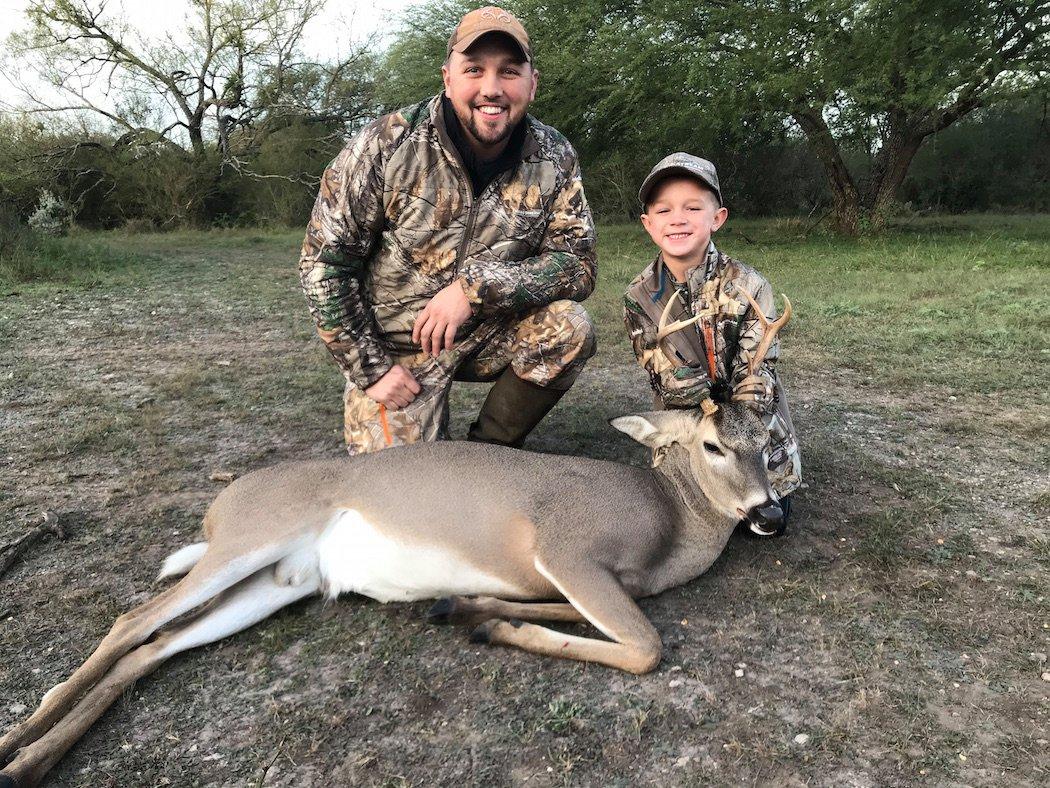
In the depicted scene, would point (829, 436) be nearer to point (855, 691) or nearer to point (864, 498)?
point (864, 498)

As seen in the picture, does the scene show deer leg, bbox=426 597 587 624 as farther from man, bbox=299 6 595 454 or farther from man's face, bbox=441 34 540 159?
man's face, bbox=441 34 540 159

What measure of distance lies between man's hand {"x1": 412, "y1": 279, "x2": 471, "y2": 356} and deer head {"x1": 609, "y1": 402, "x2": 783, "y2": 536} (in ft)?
3.20

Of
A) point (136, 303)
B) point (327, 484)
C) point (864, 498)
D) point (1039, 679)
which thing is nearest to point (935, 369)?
point (864, 498)

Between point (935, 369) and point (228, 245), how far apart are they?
55.3 feet

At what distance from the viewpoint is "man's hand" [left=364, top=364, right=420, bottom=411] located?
417cm

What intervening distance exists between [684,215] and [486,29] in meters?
1.30

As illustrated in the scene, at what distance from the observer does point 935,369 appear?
6449 mm

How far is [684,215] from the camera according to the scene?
4.05 meters

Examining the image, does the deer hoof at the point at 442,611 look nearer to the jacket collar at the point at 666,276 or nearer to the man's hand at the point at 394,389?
the man's hand at the point at 394,389

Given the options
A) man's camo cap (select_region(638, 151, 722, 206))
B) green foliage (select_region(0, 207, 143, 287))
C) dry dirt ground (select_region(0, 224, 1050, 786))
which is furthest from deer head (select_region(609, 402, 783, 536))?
green foliage (select_region(0, 207, 143, 287))

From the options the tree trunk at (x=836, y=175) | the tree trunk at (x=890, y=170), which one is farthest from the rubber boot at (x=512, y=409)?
the tree trunk at (x=890, y=170)

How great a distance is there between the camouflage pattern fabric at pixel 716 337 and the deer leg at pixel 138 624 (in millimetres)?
1896

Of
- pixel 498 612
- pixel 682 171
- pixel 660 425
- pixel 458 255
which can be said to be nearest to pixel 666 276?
pixel 682 171

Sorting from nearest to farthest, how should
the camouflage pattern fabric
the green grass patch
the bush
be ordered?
the camouflage pattern fabric, the green grass patch, the bush
